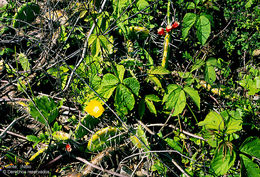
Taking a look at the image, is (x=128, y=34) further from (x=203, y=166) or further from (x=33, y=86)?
(x=203, y=166)

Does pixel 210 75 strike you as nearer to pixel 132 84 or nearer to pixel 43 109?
pixel 132 84

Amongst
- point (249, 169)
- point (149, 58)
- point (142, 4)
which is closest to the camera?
point (249, 169)

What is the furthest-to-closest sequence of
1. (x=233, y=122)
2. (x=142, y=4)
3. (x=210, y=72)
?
(x=142, y=4), (x=210, y=72), (x=233, y=122)

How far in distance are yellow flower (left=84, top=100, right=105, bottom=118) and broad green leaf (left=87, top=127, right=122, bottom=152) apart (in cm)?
16

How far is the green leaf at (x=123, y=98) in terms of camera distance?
1574 mm

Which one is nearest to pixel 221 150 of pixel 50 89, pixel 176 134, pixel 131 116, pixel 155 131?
pixel 176 134

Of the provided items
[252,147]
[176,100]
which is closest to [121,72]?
[176,100]

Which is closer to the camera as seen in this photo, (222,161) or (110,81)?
(222,161)

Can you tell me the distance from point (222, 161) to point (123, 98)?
2.70 feet

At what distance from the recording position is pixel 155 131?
75.1 inches

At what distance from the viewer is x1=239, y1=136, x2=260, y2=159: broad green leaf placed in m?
1.44

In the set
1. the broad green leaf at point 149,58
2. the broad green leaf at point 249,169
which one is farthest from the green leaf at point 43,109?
the broad green leaf at point 249,169

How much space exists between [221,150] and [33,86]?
1.85m

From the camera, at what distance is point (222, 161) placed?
1.44 m
